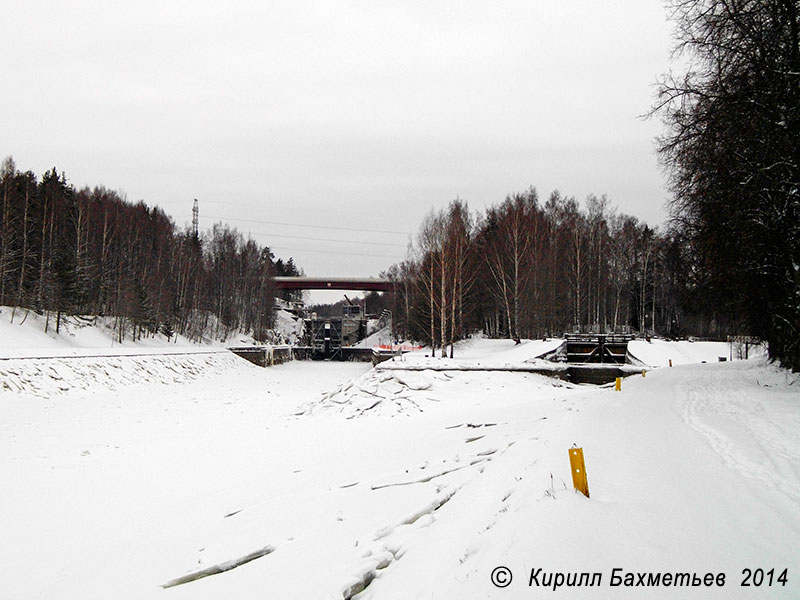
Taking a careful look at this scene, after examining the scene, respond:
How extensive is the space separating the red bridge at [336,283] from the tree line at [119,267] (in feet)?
39.8

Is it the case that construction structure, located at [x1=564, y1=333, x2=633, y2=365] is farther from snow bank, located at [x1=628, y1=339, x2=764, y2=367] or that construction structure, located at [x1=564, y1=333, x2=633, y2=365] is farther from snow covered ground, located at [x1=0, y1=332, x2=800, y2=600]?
snow covered ground, located at [x1=0, y1=332, x2=800, y2=600]

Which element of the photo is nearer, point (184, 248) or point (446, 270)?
point (446, 270)

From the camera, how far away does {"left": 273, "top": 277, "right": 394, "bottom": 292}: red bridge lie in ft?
287

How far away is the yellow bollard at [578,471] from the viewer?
5.81m

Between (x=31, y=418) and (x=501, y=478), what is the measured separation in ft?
58.0

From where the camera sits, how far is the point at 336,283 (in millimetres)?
89750

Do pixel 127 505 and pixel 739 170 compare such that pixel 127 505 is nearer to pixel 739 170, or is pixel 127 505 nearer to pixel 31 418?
pixel 31 418

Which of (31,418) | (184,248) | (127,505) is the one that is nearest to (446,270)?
(31,418)

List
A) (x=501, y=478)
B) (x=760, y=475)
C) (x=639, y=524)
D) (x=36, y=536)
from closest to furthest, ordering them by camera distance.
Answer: (x=639, y=524) < (x=760, y=475) < (x=501, y=478) < (x=36, y=536)

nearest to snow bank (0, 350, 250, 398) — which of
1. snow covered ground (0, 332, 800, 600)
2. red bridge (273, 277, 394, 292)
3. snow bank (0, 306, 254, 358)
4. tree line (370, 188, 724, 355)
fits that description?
snow bank (0, 306, 254, 358)

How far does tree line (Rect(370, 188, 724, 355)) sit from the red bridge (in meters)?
23.4

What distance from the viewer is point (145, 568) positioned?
267 inches

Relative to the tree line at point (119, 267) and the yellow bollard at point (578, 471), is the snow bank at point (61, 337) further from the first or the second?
the yellow bollard at point (578, 471)

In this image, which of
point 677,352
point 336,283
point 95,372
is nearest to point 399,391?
point 95,372
